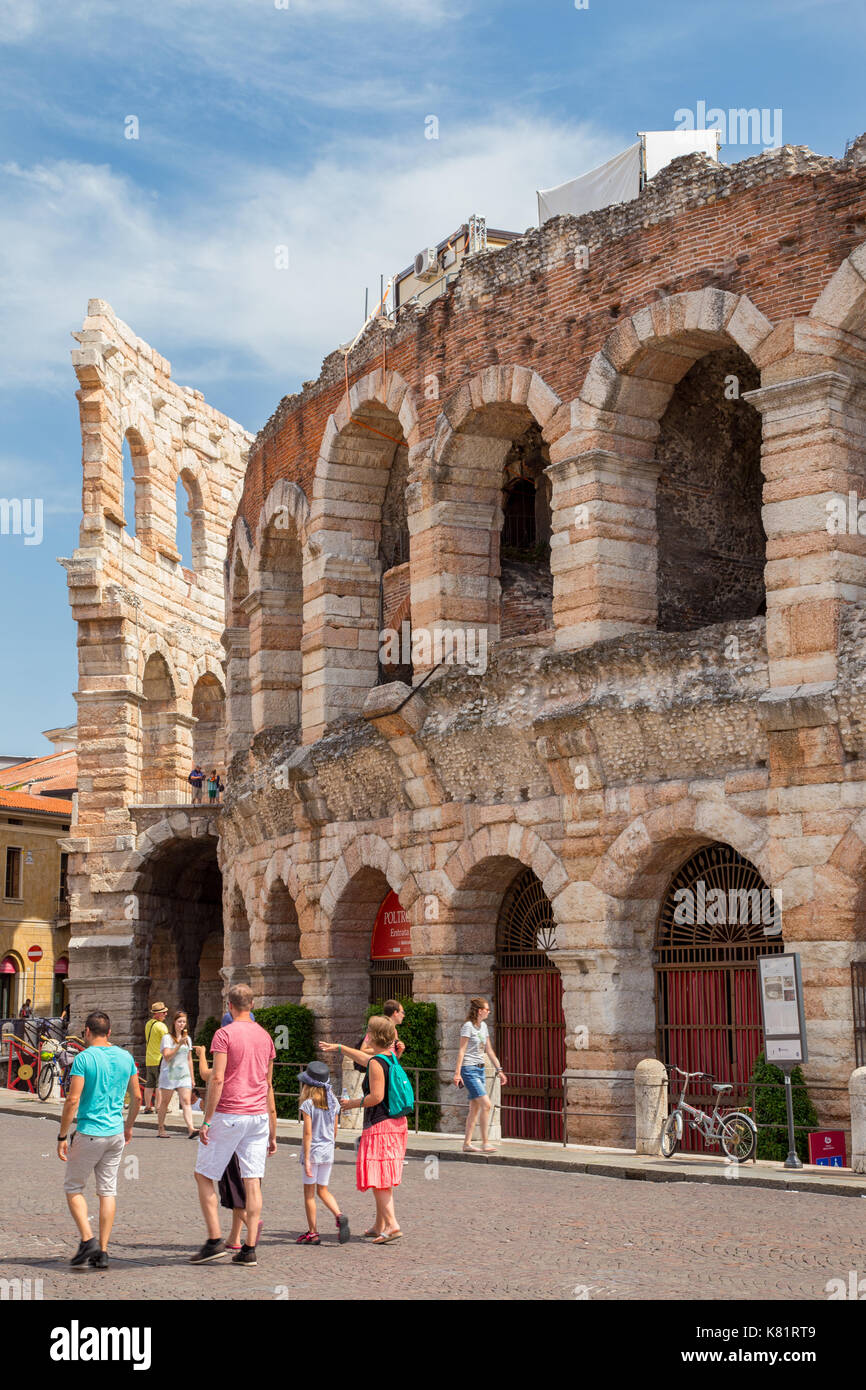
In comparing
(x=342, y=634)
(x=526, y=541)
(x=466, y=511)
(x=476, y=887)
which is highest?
(x=526, y=541)

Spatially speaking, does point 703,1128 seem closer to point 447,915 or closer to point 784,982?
point 784,982

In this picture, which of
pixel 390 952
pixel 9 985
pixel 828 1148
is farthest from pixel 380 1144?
pixel 9 985

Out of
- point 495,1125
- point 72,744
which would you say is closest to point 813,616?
point 495,1125

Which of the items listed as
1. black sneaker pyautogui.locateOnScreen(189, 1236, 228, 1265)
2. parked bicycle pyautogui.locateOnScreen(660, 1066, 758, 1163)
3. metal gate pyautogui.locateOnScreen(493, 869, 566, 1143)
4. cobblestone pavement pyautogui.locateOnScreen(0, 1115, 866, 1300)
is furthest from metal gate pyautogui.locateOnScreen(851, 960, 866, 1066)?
black sneaker pyautogui.locateOnScreen(189, 1236, 228, 1265)

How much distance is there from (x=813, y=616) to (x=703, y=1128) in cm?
475

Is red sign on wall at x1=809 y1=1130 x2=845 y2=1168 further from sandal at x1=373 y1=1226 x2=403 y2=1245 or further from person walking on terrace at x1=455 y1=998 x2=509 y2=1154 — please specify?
sandal at x1=373 y1=1226 x2=403 y2=1245

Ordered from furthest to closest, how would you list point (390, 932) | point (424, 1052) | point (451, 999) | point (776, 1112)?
point (390, 932) < point (451, 999) < point (424, 1052) < point (776, 1112)

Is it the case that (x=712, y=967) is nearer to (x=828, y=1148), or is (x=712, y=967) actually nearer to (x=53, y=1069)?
(x=828, y=1148)

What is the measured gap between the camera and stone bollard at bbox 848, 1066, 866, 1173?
41.9ft

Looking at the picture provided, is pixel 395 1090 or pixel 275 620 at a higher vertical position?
pixel 275 620

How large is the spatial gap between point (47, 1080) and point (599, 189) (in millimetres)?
15828

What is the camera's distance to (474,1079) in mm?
15141

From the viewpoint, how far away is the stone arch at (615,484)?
17.5m

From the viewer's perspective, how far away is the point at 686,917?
17000 millimetres
